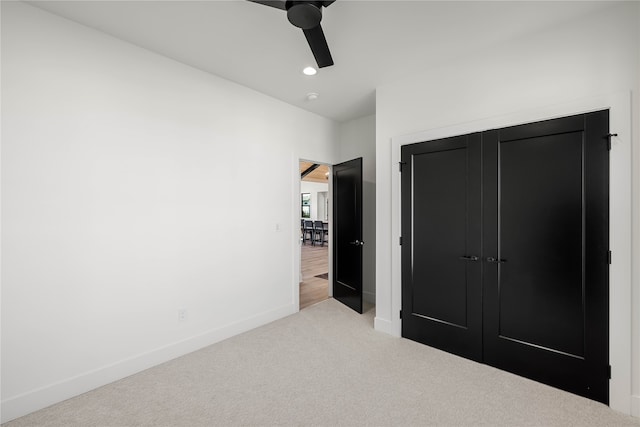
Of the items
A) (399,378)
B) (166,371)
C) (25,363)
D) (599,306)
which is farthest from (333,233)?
(25,363)

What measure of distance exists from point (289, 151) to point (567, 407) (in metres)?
3.57

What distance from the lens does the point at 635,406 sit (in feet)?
6.45

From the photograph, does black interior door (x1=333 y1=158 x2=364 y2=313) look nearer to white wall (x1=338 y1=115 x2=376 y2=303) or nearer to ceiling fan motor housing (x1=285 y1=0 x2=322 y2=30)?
white wall (x1=338 y1=115 x2=376 y2=303)

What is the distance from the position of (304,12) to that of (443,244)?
2.27 meters

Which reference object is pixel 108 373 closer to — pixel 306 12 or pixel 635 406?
pixel 306 12

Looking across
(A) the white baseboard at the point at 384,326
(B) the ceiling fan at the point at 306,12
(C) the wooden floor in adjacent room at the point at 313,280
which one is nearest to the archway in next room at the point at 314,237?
(C) the wooden floor in adjacent room at the point at 313,280

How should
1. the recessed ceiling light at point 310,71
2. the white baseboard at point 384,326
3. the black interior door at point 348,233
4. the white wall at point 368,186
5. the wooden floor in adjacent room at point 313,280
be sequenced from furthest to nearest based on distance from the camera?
the wooden floor in adjacent room at point 313,280 < the white wall at point 368,186 < the black interior door at point 348,233 < the white baseboard at point 384,326 < the recessed ceiling light at point 310,71

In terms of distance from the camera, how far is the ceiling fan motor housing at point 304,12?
5.49ft

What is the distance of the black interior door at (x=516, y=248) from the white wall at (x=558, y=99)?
0.27 feet

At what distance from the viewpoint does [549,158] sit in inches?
90.0

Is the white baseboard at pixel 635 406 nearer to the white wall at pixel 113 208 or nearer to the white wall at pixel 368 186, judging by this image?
the white wall at pixel 368 186

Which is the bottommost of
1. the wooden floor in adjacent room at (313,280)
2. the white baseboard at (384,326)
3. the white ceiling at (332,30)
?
the wooden floor in adjacent room at (313,280)

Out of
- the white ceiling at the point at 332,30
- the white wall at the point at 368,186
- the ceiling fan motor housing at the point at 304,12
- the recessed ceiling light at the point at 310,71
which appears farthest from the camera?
the white wall at the point at 368,186

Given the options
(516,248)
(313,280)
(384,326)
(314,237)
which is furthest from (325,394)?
(314,237)
